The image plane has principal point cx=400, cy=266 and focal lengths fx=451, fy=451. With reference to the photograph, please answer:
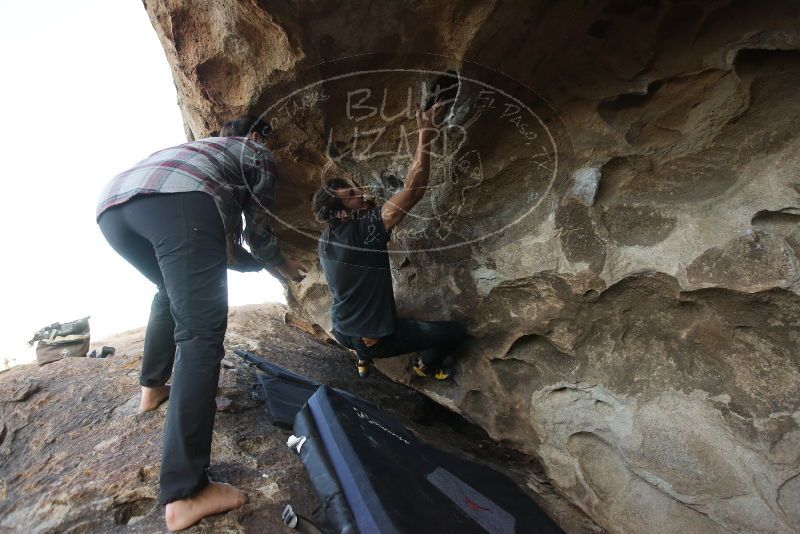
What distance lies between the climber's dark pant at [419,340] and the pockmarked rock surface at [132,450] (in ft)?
1.82

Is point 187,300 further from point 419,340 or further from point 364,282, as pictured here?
point 419,340

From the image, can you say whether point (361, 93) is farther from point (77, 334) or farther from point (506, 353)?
point (77, 334)

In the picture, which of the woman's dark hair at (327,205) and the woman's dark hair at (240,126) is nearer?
the woman's dark hair at (240,126)

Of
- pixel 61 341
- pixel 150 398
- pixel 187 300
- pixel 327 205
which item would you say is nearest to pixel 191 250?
pixel 187 300

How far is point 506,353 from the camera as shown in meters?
2.70

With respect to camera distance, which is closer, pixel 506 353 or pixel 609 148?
pixel 609 148

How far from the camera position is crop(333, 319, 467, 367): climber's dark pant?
2.76 metres

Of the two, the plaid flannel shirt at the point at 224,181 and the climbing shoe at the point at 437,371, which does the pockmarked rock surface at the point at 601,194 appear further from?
the plaid flannel shirt at the point at 224,181

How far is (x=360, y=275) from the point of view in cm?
273

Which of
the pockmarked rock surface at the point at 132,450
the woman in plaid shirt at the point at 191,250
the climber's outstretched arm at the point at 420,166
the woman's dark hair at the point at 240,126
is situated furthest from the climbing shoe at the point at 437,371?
the woman's dark hair at the point at 240,126

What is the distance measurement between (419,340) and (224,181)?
145cm

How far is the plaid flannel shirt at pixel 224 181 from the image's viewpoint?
1771 millimetres

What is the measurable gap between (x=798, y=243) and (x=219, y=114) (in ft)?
9.45

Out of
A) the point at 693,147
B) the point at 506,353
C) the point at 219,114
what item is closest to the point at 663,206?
the point at 693,147
